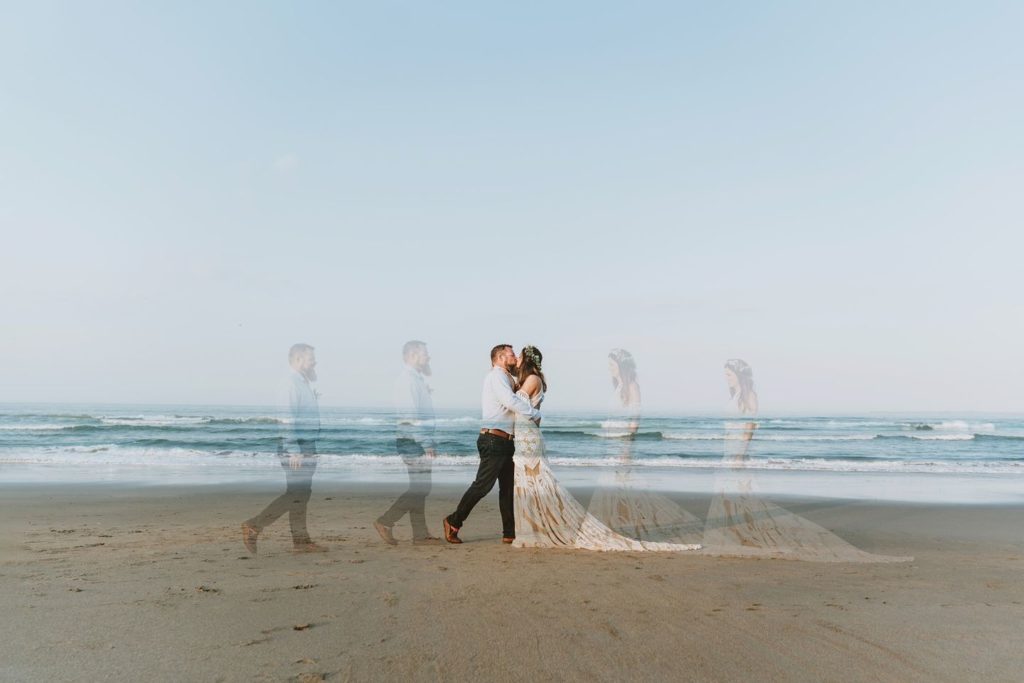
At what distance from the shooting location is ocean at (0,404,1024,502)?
49.6 ft

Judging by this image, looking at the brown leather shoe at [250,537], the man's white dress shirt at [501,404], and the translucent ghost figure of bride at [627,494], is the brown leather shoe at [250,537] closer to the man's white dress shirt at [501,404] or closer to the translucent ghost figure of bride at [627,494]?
the man's white dress shirt at [501,404]

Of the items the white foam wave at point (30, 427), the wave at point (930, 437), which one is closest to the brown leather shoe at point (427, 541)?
the wave at point (930, 437)

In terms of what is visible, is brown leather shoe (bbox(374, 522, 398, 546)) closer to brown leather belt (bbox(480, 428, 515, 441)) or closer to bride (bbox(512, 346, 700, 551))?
bride (bbox(512, 346, 700, 551))

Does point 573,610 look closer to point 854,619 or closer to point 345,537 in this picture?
point 854,619

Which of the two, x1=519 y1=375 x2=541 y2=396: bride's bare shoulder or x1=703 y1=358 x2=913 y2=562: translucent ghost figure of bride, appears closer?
x1=703 y1=358 x2=913 y2=562: translucent ghost figure of bride

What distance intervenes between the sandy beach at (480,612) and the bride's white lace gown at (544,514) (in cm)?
28

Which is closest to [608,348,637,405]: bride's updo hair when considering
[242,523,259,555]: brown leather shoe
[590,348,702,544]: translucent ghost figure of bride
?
[590,348,702,544]: translucent ghost figure of bride

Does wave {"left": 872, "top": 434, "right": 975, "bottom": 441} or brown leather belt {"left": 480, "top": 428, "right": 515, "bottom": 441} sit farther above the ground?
brown leather belt {"left": 480, "top": 428, "right": 515, "bottom": 441}

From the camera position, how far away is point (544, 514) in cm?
712

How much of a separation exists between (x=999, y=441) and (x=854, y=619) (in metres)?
33.1

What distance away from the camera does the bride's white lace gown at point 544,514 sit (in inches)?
273

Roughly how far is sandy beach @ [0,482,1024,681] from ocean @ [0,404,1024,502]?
195 cm

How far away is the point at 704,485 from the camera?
15055mm

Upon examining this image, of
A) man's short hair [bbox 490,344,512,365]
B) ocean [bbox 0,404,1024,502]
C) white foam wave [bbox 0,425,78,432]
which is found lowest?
ocean [bbox 0,404,1024,502]
